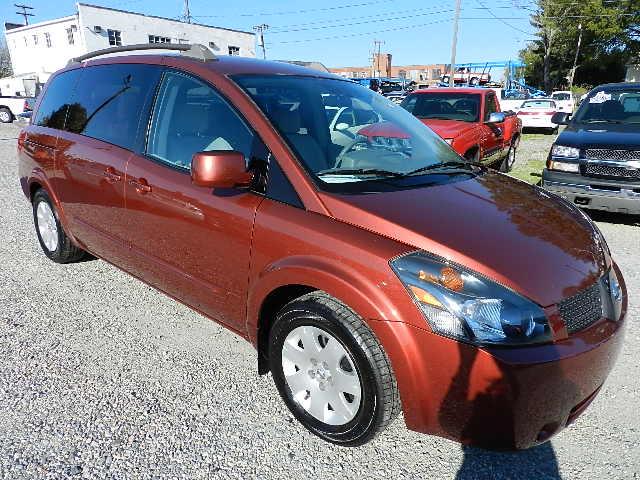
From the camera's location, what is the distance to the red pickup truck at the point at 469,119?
7.72m

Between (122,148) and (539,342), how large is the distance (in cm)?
273

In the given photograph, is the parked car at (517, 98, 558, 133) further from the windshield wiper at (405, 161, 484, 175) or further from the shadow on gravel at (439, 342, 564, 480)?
the shadow on gravel at (439, 342, 564, 480)

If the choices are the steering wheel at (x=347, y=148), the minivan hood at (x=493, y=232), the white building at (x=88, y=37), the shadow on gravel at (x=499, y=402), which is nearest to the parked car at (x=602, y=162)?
the minivan hood at (x=493, y=232)

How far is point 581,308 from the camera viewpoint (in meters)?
2.00

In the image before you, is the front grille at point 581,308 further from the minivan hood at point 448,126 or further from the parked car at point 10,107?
the parked car at point 10,107

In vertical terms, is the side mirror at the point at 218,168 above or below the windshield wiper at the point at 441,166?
above

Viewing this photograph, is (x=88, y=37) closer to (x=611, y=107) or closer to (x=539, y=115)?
(x=539, y=115)

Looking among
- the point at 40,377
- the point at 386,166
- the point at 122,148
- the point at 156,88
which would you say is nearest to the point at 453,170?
the point at 386,166

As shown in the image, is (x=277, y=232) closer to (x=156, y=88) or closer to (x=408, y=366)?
(x=408, y=366)

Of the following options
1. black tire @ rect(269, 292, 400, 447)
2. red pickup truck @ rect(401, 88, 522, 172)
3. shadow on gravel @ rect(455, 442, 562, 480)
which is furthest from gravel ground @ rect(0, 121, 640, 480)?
red pickup truck @ rect(401, 88, 522, 172)

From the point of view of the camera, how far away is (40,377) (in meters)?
2.76

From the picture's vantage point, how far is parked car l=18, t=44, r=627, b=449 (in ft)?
6.06

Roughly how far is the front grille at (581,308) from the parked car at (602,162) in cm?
405

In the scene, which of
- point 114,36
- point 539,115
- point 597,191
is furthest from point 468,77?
point 597,191
